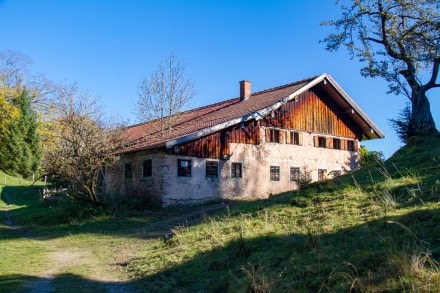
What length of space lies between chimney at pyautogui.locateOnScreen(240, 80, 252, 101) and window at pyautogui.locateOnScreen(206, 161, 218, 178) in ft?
24.7

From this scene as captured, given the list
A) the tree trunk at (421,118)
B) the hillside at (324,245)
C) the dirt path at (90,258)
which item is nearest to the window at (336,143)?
the tree trunk at (421,118)

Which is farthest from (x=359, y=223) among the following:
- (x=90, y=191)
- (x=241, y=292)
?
(x=90, y=191)

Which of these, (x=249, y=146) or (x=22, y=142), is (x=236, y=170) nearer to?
(x=249, y=146)

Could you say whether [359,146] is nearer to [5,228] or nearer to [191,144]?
[191,144]

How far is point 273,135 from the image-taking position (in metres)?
25.0

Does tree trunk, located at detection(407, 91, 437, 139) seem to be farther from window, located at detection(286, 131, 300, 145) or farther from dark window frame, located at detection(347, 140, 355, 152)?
dark window frame, located at detection(347, 140, 355, 152)

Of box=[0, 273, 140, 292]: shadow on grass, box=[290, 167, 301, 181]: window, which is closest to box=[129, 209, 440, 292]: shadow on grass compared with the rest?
box=[0, 273, 140, 292]: shadow on grass

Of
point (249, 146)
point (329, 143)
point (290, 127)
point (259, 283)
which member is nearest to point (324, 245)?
point (259, 283)

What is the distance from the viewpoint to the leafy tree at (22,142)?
44906 millimetres

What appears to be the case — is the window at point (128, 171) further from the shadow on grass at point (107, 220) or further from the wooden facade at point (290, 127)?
the shadow on grass at point (107, 220)

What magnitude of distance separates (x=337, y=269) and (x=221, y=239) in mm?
3862

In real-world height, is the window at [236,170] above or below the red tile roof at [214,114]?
below

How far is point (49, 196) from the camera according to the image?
28438 mm

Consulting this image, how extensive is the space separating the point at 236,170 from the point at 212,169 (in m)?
1.58
